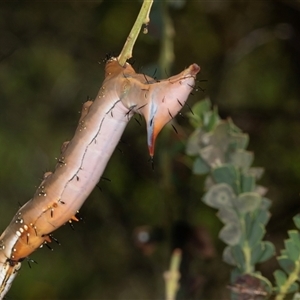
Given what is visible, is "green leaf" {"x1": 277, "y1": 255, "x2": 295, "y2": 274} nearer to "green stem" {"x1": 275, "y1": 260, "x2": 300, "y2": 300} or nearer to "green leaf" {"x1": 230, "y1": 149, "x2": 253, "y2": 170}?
"green stem" {"x1": 275, "y1": 260, "x2": 300, "y2": 300}

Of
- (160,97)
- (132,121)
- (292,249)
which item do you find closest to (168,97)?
(160,97)

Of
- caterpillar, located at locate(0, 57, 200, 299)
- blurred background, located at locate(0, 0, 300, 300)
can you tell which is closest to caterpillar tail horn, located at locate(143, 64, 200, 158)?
caterpillar, located at locate(0, 57, 200, 299)

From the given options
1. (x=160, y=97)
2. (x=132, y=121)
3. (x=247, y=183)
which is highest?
(x=132, y=121)

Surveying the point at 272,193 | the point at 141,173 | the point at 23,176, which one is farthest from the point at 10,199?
the point at 272,193

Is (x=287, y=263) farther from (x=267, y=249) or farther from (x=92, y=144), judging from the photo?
(x=92, y=144)

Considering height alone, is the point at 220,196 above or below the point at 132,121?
below

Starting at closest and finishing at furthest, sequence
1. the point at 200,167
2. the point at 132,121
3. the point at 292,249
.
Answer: the point at 292,249 < the point at 200,167 < the point at 132,121
